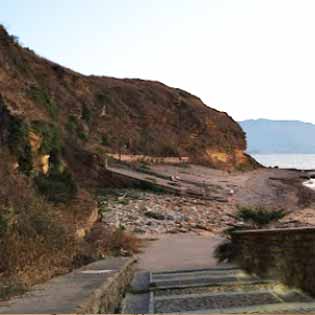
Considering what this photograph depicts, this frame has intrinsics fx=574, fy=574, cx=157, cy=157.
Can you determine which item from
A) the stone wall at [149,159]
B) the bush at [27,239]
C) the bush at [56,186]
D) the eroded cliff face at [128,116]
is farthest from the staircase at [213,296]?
the stone wall at [149,159]

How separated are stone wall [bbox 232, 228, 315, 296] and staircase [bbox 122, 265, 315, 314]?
0.68 ft

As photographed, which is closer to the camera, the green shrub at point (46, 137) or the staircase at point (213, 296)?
the staircase at point (213, 296)

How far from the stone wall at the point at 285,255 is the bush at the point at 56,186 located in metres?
5.29

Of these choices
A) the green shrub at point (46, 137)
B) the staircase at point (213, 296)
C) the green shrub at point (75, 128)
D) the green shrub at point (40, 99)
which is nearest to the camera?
the staircase at point (213, 296)

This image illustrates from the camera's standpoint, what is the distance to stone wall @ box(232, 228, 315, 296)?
8.00 metres

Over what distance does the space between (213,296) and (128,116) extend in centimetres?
5219

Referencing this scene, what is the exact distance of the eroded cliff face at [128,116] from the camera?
109 feet

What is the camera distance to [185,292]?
7.68 metres

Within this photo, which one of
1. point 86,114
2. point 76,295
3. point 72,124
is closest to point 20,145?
point 76,295

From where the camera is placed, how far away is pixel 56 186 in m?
13.9

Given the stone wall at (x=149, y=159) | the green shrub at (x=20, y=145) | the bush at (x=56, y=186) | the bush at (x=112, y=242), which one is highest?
the stone wall at (x=149, y=159)

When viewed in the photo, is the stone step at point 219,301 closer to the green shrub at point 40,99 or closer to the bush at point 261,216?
the bush at point 261,216

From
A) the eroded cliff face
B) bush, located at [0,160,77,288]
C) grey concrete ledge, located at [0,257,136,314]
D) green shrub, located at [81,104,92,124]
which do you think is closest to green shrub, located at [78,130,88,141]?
the eroded cliff face

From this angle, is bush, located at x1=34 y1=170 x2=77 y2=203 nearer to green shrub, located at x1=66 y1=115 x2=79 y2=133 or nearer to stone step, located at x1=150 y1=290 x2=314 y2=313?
stone step, located at x1=150 y1=290 x2=314 y2=313
